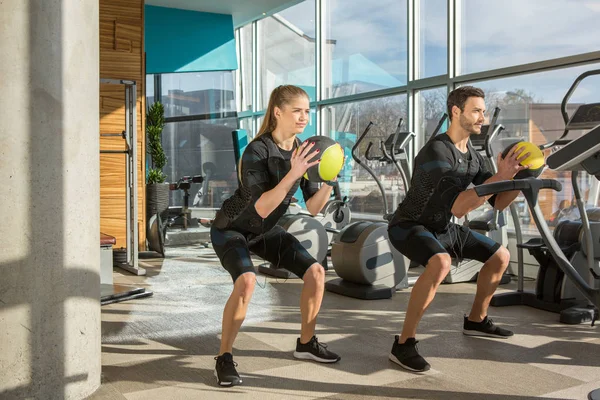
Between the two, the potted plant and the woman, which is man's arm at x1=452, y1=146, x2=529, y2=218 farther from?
the potted plant

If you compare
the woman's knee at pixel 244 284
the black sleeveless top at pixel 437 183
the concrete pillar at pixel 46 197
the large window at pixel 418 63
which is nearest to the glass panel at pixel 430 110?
the large window at pixel 418 63

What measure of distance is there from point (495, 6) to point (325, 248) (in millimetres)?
2987

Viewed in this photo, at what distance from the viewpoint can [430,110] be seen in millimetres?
7383

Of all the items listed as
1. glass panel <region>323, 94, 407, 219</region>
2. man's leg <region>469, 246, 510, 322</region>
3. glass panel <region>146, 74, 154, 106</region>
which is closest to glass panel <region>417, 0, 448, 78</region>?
glass panel <region>323, 94, 407, 219</region>

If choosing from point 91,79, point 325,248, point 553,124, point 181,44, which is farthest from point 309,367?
point 181,44

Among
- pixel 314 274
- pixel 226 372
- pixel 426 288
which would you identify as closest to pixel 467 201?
pixel 426 288

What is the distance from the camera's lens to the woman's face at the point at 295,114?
306 centimetres

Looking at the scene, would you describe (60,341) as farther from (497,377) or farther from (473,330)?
(473,330)

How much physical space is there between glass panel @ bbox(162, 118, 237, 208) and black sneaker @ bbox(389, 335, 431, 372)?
24.8 ft

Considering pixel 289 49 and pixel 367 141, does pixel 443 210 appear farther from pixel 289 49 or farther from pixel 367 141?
pixel 289 49

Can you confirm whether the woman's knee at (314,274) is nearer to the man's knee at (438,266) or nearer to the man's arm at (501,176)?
the man's knee at (438,266)

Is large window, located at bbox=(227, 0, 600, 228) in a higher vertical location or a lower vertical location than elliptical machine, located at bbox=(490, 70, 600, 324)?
higher

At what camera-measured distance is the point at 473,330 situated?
12.9 ft

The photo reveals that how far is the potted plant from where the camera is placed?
300 inches
